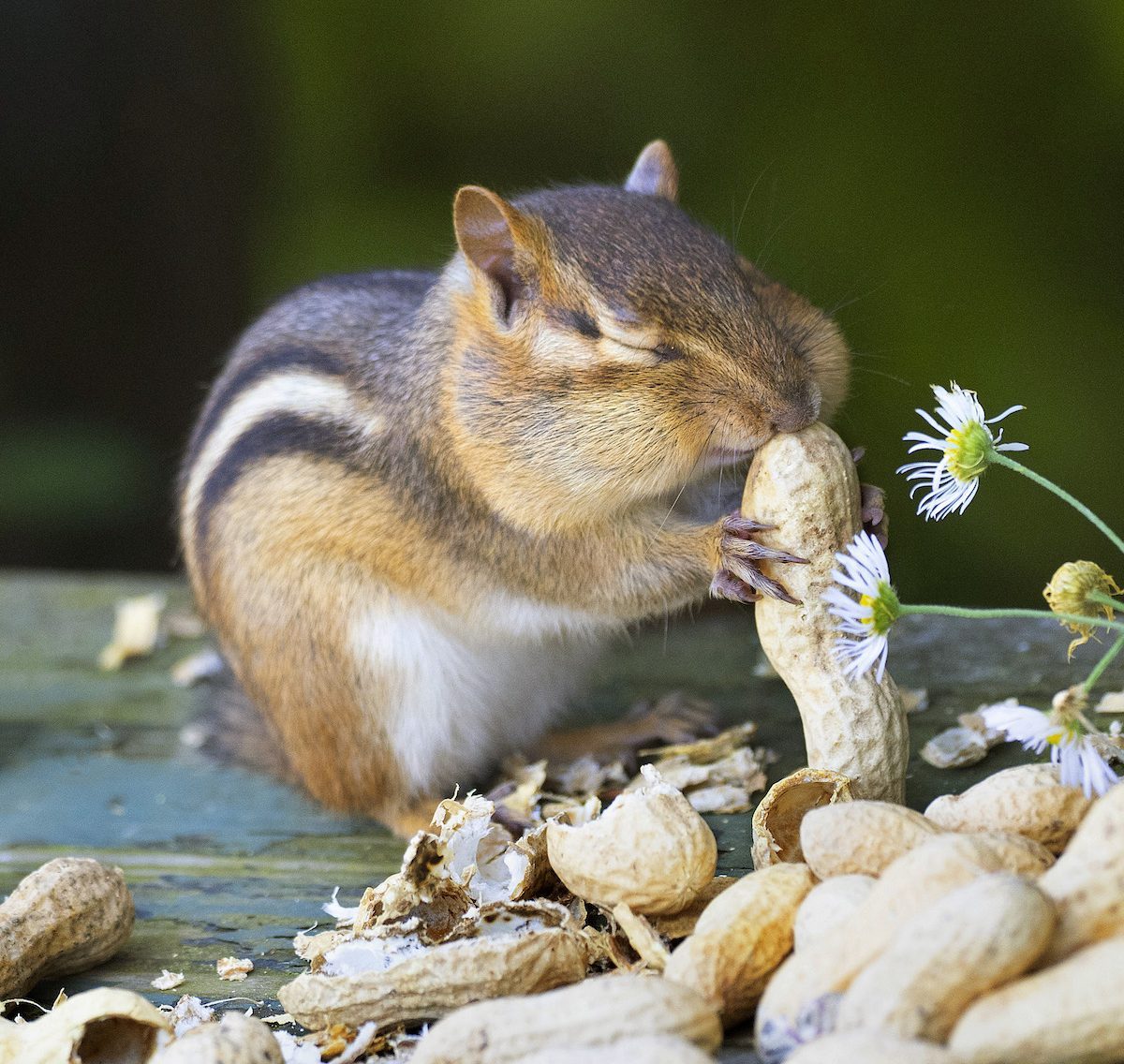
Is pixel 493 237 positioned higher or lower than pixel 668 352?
higher

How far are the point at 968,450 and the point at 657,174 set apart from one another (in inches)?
42.8

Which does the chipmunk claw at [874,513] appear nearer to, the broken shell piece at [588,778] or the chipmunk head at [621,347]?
the chipmunk head at [621,347]

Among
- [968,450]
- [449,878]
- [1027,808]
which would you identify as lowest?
[449,878]

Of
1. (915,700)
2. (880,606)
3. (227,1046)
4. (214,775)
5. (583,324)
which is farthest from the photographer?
(214,775)

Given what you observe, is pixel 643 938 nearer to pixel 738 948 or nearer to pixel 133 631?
pixel 738 948

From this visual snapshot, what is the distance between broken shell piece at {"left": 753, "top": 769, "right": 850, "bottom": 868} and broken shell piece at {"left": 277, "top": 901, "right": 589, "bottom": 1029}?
10.8 inches

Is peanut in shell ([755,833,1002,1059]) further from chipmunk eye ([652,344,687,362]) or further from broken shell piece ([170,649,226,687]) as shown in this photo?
broken shell piece ([170,649,226,687])

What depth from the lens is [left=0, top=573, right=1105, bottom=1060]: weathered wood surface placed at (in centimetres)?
218

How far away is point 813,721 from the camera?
1.99m

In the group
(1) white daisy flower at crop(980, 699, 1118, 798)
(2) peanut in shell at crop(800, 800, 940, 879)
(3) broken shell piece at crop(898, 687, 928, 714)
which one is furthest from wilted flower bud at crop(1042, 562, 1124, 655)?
(3) broken shell piece at crop(898, 687, 928, 714)

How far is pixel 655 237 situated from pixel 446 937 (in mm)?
1084

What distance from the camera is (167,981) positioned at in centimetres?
200

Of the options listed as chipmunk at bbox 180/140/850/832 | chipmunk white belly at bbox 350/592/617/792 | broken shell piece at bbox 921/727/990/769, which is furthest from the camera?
chipmunk white belly at bbox 350/592/617/792

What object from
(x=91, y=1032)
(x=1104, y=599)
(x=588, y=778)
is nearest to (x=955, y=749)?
(x=588, y=778)
